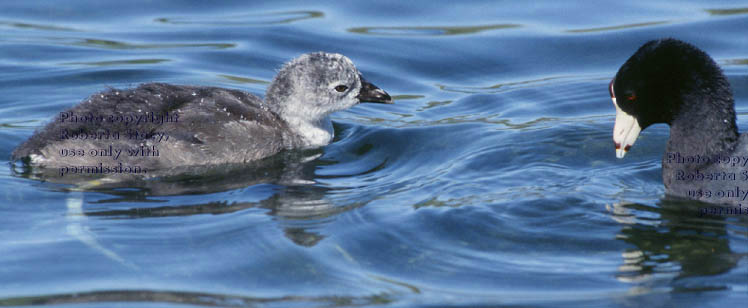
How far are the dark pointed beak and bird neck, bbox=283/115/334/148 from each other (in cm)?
48

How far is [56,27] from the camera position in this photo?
42.9ft

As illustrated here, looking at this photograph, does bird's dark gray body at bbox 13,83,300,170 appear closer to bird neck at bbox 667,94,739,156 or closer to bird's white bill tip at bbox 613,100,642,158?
bird's white bill tip at bbox 613,100,642,158

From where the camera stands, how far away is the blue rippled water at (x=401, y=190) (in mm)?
6180

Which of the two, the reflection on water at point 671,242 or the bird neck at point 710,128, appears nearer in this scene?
the reflection on water at point 671,242

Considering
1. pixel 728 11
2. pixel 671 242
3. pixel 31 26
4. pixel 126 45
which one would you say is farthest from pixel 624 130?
pixel 31 26

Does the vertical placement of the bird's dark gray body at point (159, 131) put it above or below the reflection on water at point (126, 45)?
below

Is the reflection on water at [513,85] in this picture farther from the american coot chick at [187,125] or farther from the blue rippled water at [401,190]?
the american coot chick at [187,125]

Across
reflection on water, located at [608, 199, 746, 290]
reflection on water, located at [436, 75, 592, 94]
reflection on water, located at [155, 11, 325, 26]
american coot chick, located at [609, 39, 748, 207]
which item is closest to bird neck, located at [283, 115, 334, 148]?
reflection on water, located at [436, 75, 592, 94]

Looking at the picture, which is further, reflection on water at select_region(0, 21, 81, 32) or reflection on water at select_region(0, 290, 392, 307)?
reflection on water at select_region(0, 21, 81, 32)

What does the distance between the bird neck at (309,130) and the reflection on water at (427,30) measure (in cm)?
377

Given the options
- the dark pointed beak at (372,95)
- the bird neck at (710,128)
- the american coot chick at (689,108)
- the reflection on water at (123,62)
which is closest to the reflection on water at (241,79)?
the reflection on water at (123,62)

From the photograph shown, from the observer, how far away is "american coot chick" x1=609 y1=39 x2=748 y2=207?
7.39m

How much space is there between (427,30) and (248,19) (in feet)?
8.29

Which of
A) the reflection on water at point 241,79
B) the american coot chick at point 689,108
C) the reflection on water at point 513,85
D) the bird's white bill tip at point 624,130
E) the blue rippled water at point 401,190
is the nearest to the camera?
the blue rippled water at point 401,190
